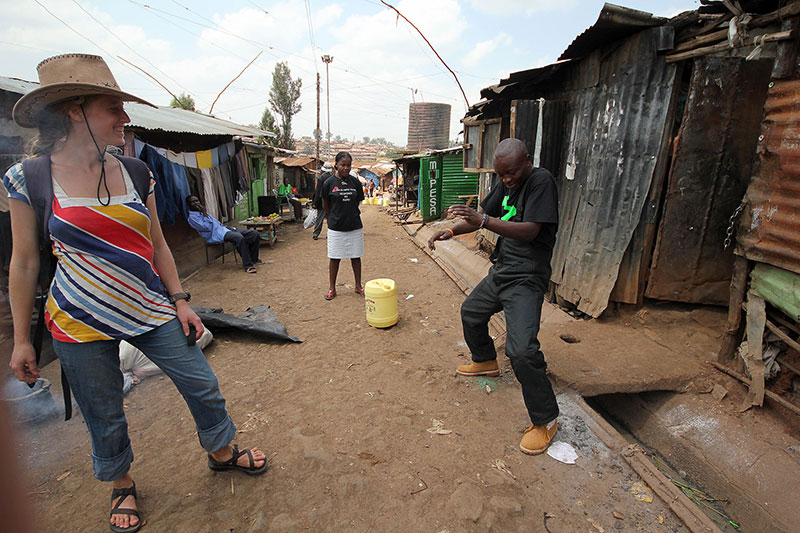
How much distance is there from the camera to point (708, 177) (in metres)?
3.76

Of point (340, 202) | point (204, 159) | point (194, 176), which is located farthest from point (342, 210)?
point (204, 159)

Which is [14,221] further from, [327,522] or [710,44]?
[710,44]

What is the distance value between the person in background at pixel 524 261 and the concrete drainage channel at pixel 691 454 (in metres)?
0.68

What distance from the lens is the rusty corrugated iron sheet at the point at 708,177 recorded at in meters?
3.52

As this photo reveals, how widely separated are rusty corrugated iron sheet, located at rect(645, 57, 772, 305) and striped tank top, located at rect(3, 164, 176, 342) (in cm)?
449

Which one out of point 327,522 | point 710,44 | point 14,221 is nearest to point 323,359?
point 327,522

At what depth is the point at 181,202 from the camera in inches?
294

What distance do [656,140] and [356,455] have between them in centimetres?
401

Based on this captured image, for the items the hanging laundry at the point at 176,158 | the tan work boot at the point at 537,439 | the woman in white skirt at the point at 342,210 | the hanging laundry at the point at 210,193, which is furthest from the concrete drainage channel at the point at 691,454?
the hanging laundry at the point at 210,193

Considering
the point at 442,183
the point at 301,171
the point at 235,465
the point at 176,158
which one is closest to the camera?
the point at 235,465

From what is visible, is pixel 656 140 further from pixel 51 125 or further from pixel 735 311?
pixel 51 125

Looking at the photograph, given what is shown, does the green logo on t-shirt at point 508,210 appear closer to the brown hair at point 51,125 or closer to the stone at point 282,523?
the stone at point 282,523

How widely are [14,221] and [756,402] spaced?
4.81 meters

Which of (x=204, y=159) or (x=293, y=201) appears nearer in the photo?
(x=204, y=159)
